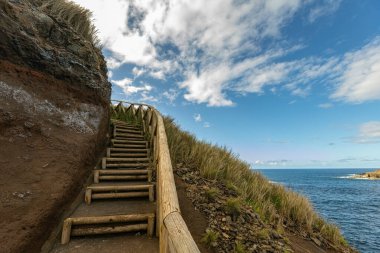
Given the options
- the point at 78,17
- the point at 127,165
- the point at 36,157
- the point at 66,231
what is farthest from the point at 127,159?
the point at 78,17

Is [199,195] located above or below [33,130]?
below

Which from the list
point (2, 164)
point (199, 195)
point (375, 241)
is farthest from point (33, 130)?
point (375, 241)

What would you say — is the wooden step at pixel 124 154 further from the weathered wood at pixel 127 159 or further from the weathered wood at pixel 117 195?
the weathered wood at pixel 117 195

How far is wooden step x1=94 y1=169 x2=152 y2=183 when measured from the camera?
6.21 metres

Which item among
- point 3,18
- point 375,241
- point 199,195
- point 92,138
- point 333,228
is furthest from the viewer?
point 375,241

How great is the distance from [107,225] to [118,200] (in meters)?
1.09

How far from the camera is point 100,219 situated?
4.25 metres

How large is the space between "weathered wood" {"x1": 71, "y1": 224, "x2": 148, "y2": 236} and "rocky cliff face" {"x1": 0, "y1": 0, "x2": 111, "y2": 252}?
1.52ft

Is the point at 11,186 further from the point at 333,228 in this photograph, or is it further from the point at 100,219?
the point at 333,228

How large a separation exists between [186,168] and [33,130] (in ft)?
12.8

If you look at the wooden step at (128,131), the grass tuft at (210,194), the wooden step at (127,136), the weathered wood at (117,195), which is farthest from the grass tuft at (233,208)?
the wooden step at (128,131)

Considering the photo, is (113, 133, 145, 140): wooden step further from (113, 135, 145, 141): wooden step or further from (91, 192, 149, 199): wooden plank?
(91, 192, 149, 199): wooden plank

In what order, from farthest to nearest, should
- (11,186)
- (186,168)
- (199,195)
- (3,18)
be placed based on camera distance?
(186,168) < (199,195) < (3,18) < (11,186)

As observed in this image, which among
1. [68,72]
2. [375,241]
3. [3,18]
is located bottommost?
[375,241]
